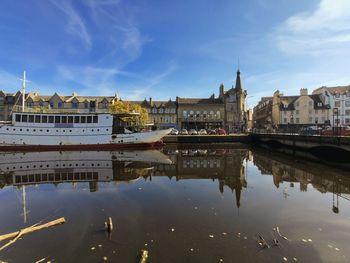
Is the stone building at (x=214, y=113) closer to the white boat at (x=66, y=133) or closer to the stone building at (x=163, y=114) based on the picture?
the stone building at (x=163, y=114)

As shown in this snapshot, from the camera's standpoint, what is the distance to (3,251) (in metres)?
6.01

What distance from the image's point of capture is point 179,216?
337 inches

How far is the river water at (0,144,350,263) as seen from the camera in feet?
19.9

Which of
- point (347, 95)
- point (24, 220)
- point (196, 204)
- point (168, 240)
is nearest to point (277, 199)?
point (196, 204)

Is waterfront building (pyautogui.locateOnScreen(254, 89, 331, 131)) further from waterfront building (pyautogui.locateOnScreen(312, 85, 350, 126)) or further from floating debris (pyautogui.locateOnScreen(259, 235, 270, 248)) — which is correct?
floating debris (pyautogui.locateOnScreen(259, 235, 270, 248))

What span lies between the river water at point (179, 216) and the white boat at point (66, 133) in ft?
62.2

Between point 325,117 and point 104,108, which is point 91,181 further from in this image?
point 325,117

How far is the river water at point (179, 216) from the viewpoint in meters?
6.06

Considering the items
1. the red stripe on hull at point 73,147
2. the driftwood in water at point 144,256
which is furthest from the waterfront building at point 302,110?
the driftwood in water at point 144,256

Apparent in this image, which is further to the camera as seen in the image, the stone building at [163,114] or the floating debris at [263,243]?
the stone building at [163,114]

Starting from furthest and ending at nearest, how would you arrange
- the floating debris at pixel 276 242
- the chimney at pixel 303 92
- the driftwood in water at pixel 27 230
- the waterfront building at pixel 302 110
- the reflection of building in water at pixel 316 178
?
the chimney at pixel 303 92
the waterfront building at pixel 302 110
the reflection of building in water at pixel 316 178
the floating debris at pixel 276 242
the driftwood in water at pixel 27 230

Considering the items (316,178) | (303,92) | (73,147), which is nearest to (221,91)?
(303,92)

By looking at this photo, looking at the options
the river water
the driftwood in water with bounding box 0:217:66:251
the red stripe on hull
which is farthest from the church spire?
the driftwood in water with bounding box 0:217:66:251

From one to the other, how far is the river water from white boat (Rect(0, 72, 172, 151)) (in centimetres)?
1896
